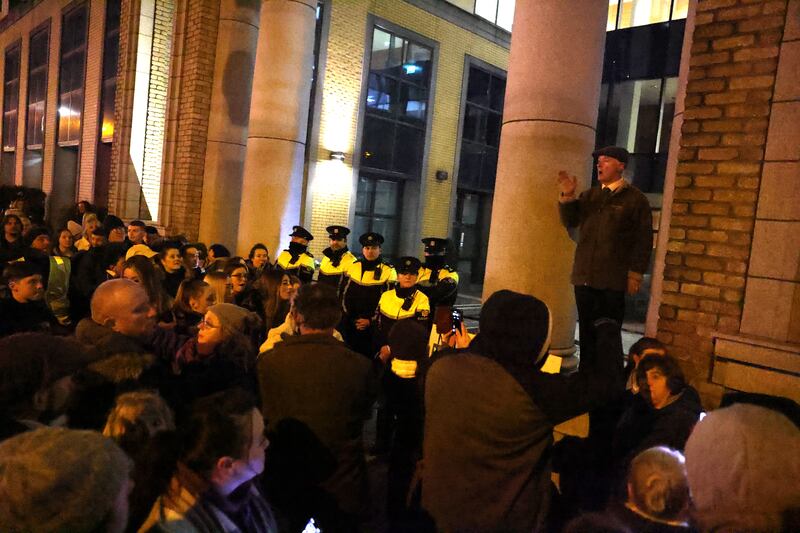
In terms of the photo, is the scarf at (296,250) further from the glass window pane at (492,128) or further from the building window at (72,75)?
the glass window pane at (492,128)

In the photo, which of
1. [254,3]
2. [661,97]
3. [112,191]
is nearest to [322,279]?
[254,3]

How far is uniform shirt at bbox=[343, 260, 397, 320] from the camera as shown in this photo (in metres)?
6.21

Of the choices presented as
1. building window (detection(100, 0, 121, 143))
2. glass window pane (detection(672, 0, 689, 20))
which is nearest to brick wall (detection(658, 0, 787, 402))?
glass window pane (detection(672, 0, 689, 20))

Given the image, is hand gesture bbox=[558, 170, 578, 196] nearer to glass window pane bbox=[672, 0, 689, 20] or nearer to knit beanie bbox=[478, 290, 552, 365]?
knit beanie bbox=[478, 290, 552, 365]

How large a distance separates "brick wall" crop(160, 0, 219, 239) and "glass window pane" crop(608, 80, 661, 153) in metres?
10.2

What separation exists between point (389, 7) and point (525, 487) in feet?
49.4

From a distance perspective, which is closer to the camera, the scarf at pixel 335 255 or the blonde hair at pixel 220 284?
the blonde hair at pixel 220 284

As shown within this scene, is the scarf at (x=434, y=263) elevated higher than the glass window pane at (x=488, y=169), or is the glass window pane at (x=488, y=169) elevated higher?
the glass window pane at (x=488, y=169)

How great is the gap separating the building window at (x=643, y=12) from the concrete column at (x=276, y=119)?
362 inches

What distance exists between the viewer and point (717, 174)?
4176mm

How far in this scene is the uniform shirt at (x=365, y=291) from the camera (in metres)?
6.21

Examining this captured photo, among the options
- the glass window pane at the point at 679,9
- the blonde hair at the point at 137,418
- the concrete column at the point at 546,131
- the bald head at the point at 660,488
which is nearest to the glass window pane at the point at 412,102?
the glass window pane at the point at 679,9

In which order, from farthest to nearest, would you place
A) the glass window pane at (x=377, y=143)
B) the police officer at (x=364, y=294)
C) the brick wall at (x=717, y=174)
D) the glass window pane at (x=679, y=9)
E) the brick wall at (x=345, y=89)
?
the glass window pane at (x=377, y=143) < the brick wall at (x=345, y=89) < the glass window pane at (x=679, y=9) < the police officer at (x=364, y=294) < the brick wall at (x=717, y=174)

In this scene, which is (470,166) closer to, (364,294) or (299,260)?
(299,260)
